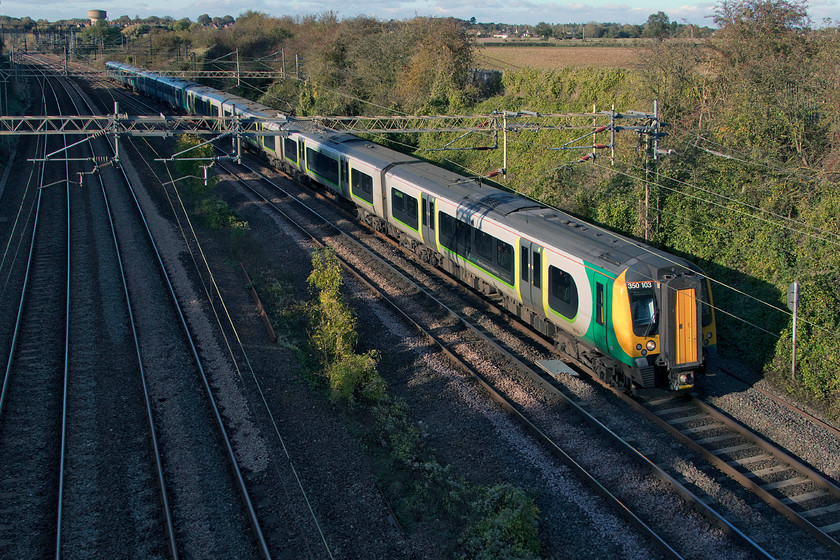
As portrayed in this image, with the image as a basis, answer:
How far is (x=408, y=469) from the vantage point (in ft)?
36.1

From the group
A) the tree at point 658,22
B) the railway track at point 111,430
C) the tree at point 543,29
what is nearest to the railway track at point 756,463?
the railway track at point 111,430

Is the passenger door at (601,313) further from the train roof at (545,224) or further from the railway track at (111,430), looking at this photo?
the railway track at (111,430)

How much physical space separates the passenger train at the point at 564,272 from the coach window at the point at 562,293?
20mm

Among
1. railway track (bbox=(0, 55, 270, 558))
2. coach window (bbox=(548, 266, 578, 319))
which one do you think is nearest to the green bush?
railway track (bbox=(0, 55, 270, 558))

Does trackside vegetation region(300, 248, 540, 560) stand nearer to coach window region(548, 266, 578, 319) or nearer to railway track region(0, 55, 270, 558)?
railway track region(0, 55, 270, 558)

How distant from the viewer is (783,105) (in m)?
18.3

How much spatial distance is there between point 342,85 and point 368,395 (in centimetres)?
3697

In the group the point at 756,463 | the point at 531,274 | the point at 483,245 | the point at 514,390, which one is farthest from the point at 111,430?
the point at 756,463

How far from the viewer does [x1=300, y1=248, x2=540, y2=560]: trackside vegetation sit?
9.20 metres

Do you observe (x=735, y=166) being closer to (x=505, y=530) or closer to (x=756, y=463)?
(x=756, y=463)

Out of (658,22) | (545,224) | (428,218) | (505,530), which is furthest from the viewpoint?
(658,22)

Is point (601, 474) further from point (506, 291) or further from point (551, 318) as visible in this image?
point (506, 291)

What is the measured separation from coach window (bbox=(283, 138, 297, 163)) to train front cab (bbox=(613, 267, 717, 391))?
2004cm

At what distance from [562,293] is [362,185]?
11080mm
